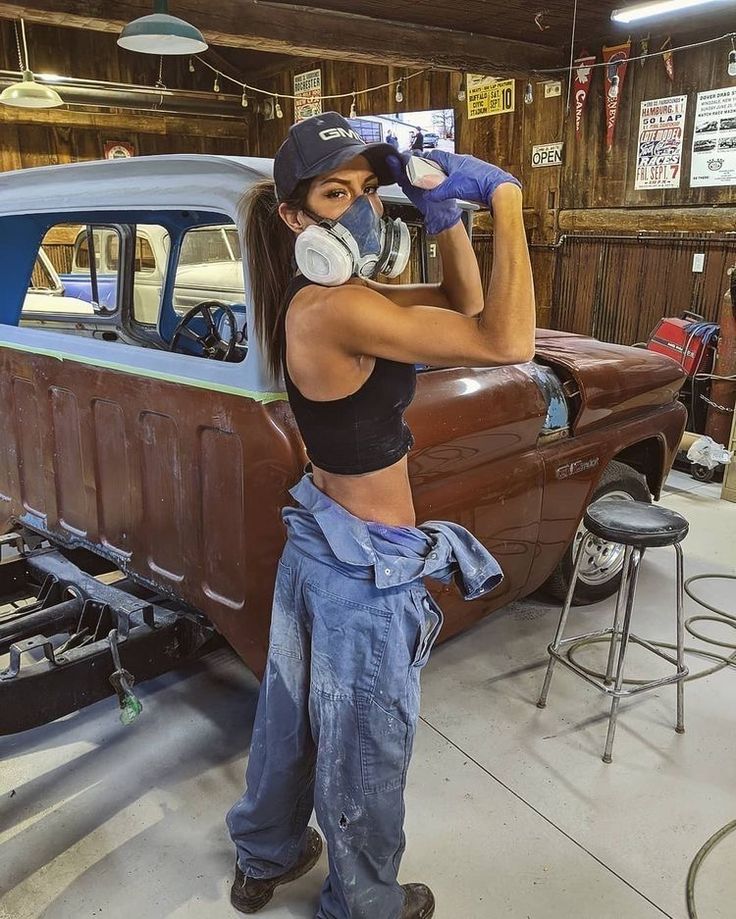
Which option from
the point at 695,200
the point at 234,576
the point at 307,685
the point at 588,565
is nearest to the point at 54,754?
A: the point at 234,576

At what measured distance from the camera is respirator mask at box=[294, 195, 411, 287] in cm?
169

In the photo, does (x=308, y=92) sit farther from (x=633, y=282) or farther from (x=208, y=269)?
(x=208, y=269)

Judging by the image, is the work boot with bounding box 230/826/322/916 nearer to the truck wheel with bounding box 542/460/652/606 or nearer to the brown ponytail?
the brown ponytail

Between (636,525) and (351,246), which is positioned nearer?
(351,246)

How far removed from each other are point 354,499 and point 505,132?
8.22 m

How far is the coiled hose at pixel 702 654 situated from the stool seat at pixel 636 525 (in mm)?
642

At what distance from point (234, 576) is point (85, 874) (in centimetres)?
98

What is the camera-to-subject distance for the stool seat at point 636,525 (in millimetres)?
2840

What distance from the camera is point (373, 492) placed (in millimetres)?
1933

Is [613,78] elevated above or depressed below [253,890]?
above

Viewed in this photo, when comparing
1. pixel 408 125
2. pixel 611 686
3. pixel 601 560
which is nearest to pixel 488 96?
pixel 408 125

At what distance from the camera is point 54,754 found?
2861 millimetres

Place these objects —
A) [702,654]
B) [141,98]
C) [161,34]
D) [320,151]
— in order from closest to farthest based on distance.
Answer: [320,151] → [702,654] → [161,34] → [141,98]

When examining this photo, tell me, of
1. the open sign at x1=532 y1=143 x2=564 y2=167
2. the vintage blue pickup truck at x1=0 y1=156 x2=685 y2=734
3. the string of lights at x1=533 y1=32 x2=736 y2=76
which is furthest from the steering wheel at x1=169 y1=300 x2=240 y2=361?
the open sign at x1=532 y1=143 x2=564 y2=167
